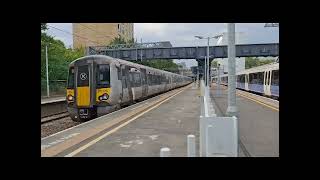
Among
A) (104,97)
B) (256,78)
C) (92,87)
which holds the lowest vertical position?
(104,97)

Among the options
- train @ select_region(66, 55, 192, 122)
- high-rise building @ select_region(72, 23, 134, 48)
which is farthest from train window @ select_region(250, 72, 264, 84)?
high-rise building @ select_region(72, 23, 134, 48)

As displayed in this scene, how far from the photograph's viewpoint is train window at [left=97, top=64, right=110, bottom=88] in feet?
60.0

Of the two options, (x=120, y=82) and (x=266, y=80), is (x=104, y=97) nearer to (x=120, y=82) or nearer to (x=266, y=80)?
(x=120, y=82)

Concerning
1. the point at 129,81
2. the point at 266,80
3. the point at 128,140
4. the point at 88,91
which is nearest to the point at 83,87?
the point at 88,91

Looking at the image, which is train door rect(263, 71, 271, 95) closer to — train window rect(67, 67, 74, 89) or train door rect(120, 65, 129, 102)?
train door rect(120, 65, 129, 102)

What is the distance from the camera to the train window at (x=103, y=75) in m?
18.3

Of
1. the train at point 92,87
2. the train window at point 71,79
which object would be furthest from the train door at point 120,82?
the train window at point 71,79

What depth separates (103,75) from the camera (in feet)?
60.5

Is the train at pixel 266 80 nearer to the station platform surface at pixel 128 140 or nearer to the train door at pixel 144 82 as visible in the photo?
the train door at pixel 144 82
